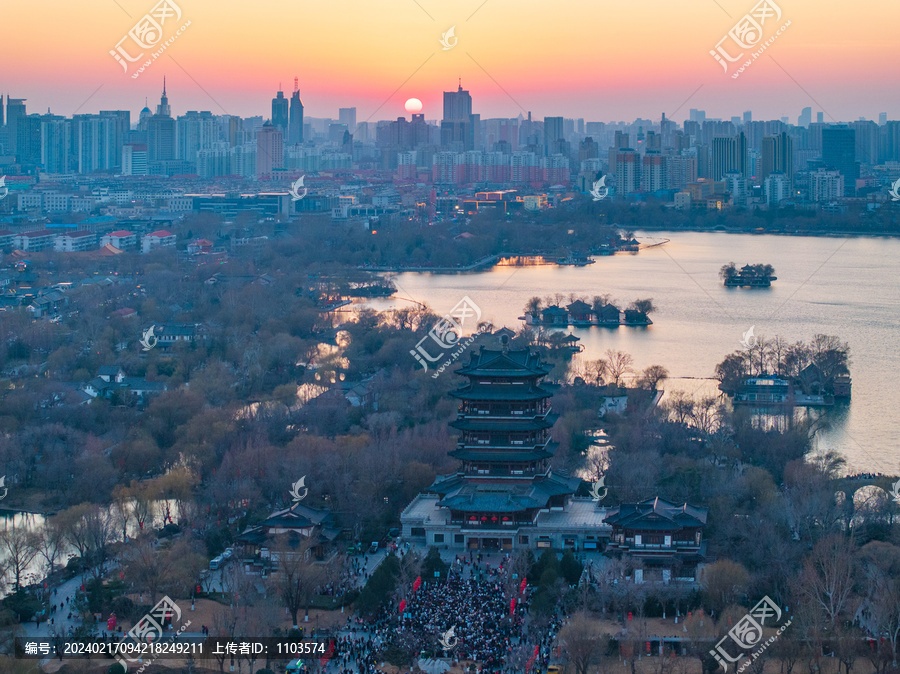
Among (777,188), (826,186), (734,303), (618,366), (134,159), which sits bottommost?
(618,366)

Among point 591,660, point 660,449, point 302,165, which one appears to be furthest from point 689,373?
point 302,165

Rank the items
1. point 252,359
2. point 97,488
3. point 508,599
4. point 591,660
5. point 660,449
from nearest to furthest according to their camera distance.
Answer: point 591,660 → point 508,599 → point 97,488 → point 660,449 → point 252,359

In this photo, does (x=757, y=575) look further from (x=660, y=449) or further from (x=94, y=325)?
(x=94, y=325)

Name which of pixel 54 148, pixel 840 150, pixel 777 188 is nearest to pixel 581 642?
pixel 777 188

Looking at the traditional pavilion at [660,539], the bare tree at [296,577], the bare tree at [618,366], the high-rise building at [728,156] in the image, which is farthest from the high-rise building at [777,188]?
the bare tree at [296,577]

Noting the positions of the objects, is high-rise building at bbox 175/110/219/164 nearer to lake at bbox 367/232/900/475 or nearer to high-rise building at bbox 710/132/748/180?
high-rise building at bbox 710/132/748/180

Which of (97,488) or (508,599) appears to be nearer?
(508,599)

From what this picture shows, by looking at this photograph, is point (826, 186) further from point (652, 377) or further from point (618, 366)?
point (652, 377)
